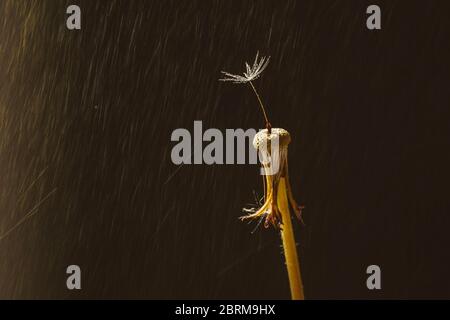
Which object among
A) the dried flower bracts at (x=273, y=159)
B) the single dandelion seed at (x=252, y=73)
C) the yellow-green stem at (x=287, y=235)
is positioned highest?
the single dandelion seed at (x=252, y=73)

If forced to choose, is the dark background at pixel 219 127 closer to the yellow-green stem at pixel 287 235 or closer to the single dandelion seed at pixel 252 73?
the single dandelion seed at pixel 252 73

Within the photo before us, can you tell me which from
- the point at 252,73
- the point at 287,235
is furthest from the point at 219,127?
the point at 287,235

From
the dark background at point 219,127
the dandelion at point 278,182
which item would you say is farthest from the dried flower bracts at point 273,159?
the dark background at point 219,127

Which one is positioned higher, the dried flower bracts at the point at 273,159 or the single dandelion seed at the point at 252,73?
the single dandelion seed at the point at 252,73

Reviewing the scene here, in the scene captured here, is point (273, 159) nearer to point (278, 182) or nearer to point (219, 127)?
point (278, 182)

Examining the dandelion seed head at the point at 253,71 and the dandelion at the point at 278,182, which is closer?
the dandelion at the point at 278,182

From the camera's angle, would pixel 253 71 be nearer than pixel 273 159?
No

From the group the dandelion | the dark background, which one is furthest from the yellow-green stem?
the dark background

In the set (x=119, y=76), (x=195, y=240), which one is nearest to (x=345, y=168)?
(x=195, y=240)

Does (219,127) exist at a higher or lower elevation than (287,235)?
higher

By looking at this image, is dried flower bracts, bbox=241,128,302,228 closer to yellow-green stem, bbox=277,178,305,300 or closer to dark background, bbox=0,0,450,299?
yellow-green stem, bbox=277,178,305,300
